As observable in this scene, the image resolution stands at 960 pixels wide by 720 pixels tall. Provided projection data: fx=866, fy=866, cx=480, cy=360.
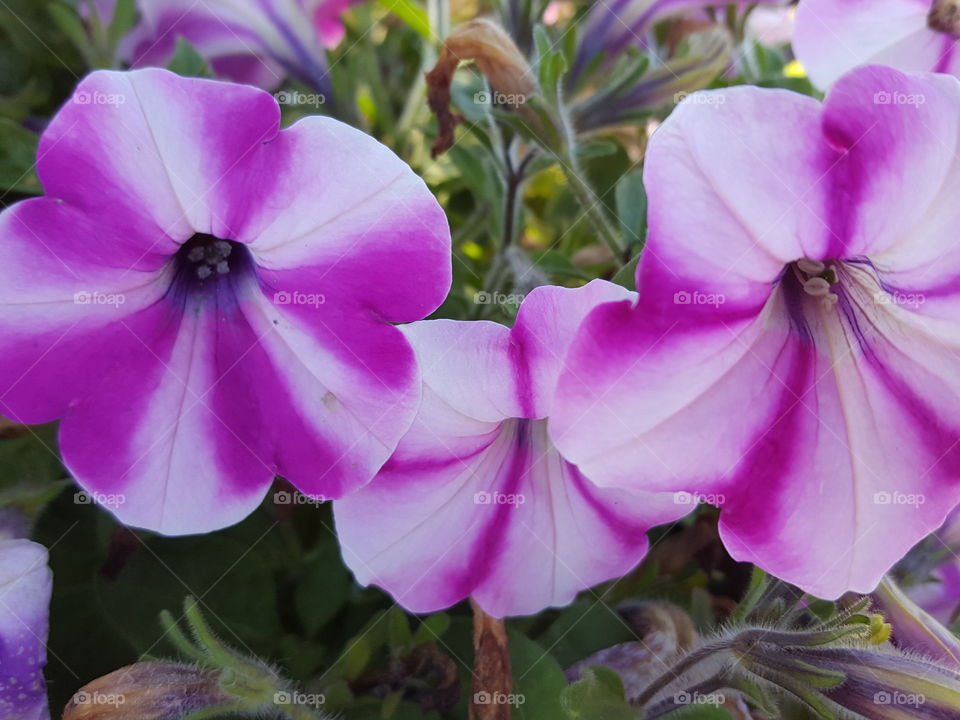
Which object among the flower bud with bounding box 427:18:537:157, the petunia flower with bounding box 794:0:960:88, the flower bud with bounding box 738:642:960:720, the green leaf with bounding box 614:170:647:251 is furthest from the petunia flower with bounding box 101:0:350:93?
the flower bud with bounding box 738:642:960:720

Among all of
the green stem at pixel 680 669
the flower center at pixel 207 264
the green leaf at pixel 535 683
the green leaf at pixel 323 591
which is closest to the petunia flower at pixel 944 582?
the green stem at pixel 680 669

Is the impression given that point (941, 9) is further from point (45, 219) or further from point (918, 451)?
point (45, 219)

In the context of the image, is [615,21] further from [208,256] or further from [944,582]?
[944,582]

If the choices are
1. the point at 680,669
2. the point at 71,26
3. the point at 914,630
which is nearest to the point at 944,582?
the point at 914,630

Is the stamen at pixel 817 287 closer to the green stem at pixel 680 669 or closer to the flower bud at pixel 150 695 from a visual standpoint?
the green stem at pixel 680 669

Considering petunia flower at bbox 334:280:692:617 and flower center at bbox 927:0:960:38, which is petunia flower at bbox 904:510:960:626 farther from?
flower center at bbox 927:0:960:38
